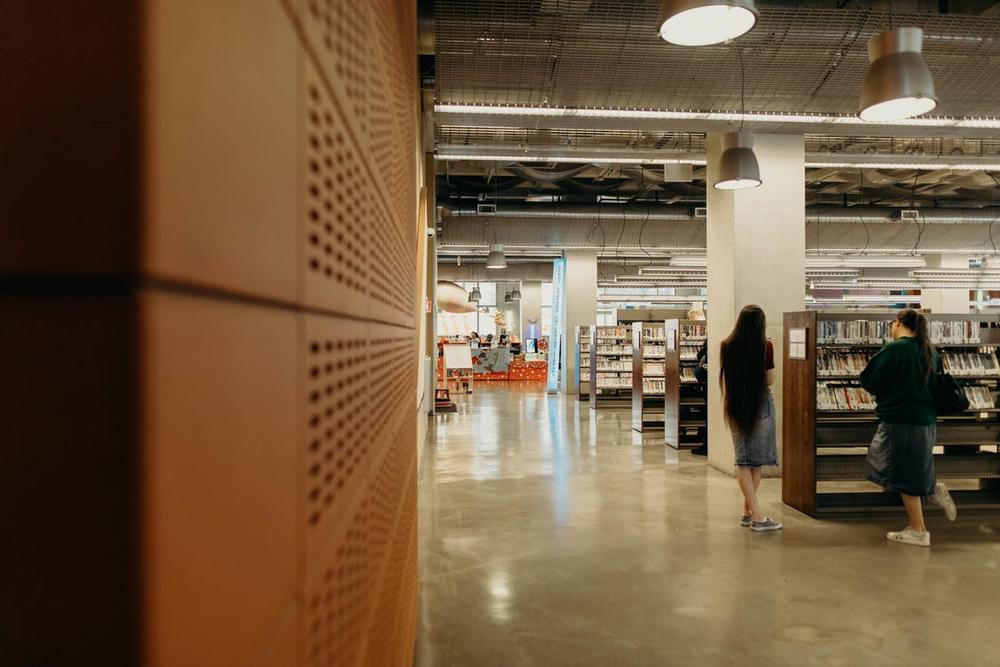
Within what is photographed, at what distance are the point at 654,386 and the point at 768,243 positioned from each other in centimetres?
492

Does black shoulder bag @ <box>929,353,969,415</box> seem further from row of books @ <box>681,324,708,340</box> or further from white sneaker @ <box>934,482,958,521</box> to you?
row of books @ <box>681,324,708,340</box>

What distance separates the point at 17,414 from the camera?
305 mm

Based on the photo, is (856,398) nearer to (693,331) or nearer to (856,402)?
(856,402)

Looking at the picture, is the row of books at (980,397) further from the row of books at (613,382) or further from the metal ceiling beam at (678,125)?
the row of books at (613,382)

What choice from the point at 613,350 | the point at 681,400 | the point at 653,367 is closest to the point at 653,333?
the point at 653,367

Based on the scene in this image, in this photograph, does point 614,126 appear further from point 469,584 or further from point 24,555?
point 24,555

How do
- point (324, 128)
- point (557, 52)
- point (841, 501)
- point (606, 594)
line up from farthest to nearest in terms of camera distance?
1. point (841, 501)
2. point (557, 52)
3. point (606, 594)
4. point (324, 128)

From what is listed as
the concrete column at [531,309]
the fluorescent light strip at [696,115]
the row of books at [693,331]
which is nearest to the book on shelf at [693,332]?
the row of books at [693,331]

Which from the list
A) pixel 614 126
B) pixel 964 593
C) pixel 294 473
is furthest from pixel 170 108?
pixel 614 126

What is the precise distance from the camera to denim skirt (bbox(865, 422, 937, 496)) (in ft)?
14.5

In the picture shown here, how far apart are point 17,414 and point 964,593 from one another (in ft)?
14.8

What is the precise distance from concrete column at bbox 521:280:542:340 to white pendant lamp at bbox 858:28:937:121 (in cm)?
2224

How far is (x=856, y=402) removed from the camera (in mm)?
5492

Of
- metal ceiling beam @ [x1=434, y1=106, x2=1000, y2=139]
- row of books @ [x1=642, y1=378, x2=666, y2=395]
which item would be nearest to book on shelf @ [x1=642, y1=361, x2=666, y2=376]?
row of books @ [x1=642, y1=378, x2=666, y2=395]
